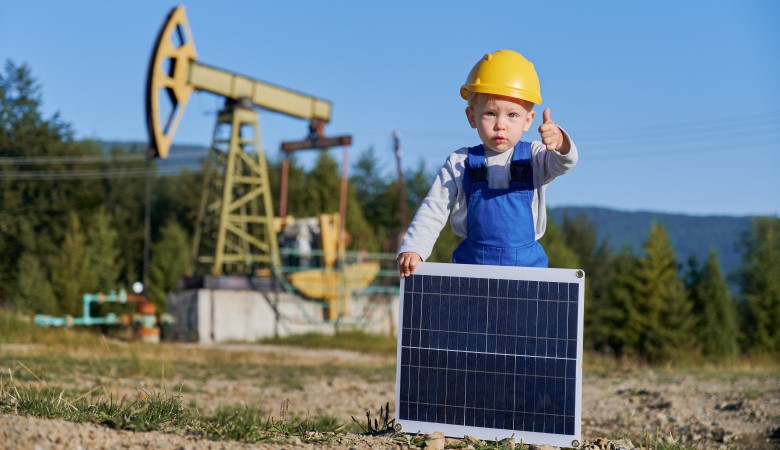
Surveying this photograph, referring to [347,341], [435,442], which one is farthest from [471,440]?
[347,341]

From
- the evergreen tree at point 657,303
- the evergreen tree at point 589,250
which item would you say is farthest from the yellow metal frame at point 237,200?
the evergreen tree at point 589,250

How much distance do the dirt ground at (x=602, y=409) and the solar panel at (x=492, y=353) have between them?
0.32 metres

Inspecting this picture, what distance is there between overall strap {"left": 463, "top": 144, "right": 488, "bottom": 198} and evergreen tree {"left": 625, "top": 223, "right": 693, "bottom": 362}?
48104 millimetres

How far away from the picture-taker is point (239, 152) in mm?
29141

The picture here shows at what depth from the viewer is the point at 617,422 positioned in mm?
8484

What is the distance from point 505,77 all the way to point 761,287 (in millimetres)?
63814

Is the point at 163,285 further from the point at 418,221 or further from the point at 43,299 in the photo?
the point at 418,221

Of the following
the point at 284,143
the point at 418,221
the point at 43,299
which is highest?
the point at 284,143

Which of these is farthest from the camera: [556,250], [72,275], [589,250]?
[589,250]

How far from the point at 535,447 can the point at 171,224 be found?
47653mm

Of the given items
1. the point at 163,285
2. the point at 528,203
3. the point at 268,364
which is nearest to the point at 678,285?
the point at 163,285

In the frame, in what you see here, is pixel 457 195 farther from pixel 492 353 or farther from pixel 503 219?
pixel 492 353

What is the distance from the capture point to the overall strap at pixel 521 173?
17.9ft

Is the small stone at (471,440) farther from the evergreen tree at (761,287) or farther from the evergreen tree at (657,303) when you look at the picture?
the evergreen tree at (761,287)
